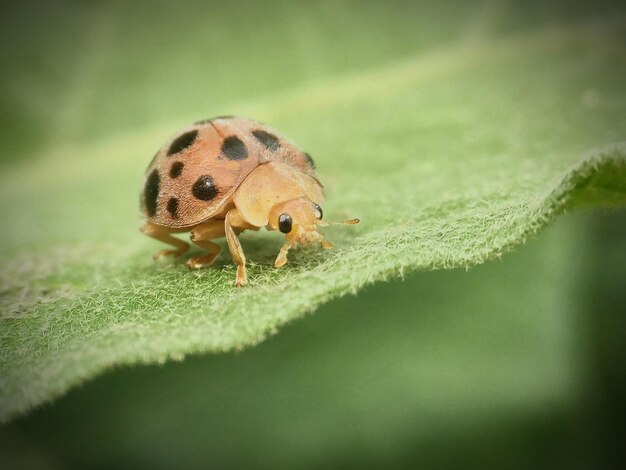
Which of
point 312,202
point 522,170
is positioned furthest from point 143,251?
point 522,170

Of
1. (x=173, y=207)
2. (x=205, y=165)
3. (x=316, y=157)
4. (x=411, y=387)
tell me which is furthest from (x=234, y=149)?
(x=316, y=157)

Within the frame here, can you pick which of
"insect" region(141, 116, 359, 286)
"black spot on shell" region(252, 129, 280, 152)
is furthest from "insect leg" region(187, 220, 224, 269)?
"black spot on shell" region(252, 129, 280, 152)

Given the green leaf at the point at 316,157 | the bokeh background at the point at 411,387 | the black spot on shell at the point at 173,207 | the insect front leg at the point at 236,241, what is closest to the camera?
the green leaf at the point at 316,157

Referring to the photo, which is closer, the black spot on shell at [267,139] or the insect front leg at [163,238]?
the black spot on shell at [267,139]

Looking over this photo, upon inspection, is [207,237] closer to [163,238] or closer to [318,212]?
[163,238]

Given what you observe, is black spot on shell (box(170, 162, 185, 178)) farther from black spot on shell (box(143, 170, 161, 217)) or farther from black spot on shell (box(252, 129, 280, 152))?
black spot on shell (box(252, 129, 280, 152))

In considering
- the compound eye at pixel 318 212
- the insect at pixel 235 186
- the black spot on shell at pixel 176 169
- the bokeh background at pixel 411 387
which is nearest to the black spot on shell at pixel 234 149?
the insect at pixel 235 186

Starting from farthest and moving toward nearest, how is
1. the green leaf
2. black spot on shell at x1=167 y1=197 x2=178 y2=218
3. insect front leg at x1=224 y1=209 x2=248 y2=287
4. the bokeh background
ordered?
the bokeh background
black spot on shell at x1=167 y1=197 x2=178 y2=218
insect front leg at x1=224 y1=209 x2=248 y2=287
the green leaf

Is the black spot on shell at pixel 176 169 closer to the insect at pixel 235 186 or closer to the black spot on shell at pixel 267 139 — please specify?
the insect at pixel 235 186
